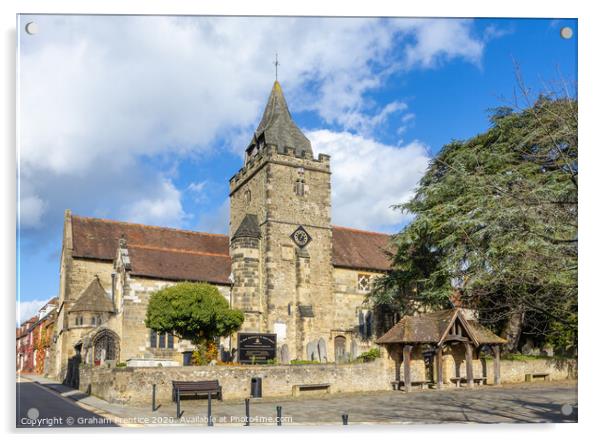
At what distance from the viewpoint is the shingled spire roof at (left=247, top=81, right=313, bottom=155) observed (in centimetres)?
3438

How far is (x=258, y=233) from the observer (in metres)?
32.5

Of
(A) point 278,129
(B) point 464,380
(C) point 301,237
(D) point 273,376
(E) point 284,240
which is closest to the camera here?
(D) point 273,376

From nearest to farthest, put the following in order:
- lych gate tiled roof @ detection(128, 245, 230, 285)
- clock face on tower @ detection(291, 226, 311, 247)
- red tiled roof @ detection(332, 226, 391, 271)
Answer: lych gate tiled roof @ detection(128, 245, 230, 285) → clock face on tower @ detection(291, 226, 311, 247) → red tiled roof @ detection(332, 226, 391, 271)

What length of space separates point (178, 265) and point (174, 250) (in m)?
1.35

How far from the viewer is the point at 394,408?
16281mm

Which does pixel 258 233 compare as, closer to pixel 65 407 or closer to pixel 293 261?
pixel 293 261

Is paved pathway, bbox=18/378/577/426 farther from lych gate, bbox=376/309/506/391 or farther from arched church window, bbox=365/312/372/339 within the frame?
arched church window, bbox=365/312/372/339

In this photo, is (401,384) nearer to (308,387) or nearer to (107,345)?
(308,387)

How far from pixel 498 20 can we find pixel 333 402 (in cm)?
1141

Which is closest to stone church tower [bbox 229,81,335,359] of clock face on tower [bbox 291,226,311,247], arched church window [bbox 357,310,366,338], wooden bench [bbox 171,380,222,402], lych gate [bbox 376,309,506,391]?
clock face on tower [bbox 291,226,311,247]

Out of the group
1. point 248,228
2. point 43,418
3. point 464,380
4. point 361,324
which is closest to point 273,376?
point 464,380

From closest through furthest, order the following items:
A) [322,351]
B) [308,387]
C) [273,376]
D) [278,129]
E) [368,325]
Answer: [273,376], [308,387], [322,351], [368,325], [278,129]

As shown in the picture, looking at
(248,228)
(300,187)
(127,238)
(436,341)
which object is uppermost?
(300,187)

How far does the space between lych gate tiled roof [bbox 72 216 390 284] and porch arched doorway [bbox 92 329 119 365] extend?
308 cm
